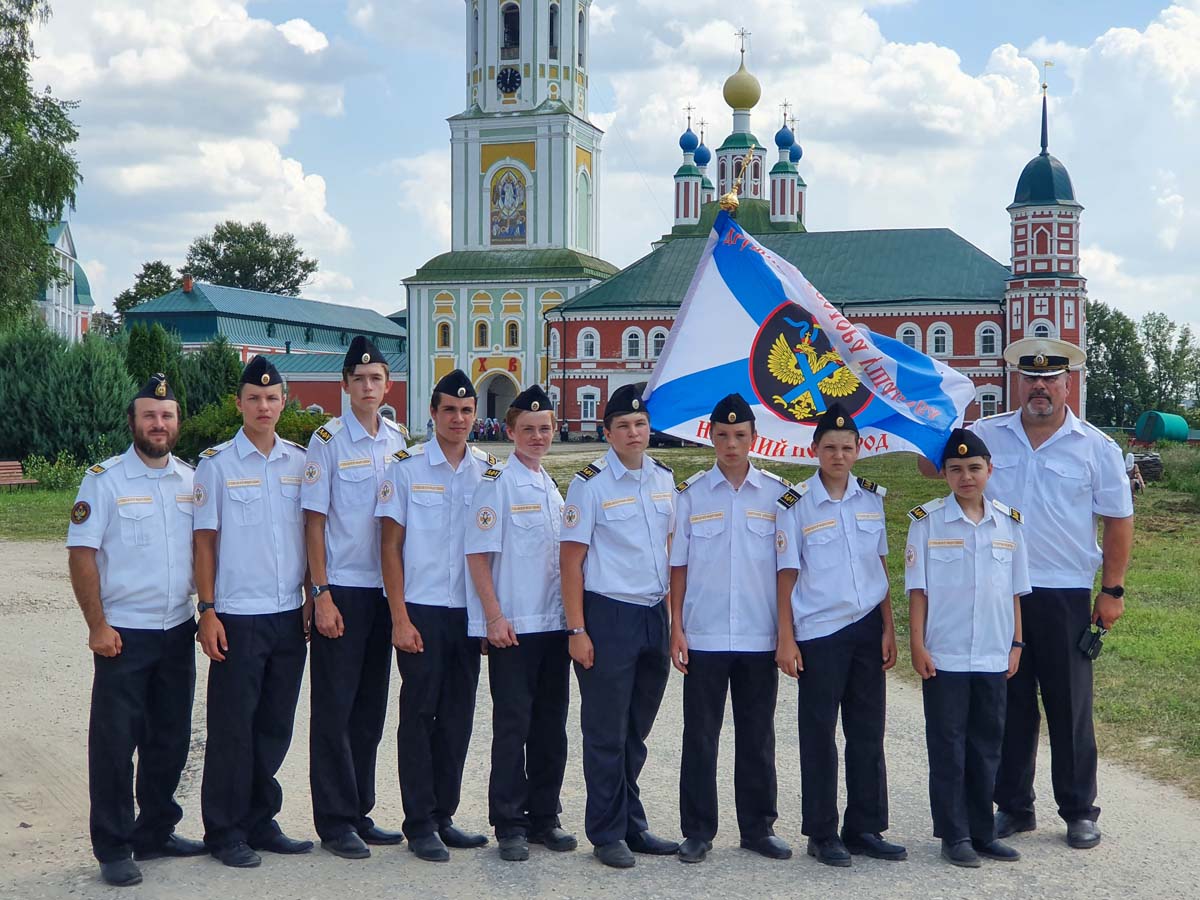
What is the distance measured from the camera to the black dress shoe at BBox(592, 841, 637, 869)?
5570mm

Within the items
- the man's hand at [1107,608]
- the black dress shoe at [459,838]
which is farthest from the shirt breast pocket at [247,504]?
the man's hand at [1107,608]

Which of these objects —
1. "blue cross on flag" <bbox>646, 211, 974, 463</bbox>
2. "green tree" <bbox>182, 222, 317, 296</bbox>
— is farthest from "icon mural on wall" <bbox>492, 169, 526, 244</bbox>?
"blue cross on flag" <bbox>646, 211, 974, 463</bbox>

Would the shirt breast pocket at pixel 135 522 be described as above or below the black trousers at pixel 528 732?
above

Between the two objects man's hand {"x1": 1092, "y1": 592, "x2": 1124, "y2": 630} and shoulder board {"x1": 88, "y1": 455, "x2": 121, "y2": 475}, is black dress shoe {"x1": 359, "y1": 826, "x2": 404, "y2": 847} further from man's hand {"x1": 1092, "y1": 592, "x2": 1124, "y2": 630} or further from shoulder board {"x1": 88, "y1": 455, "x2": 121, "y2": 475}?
man's hand {"x1": 1092, "y1": 592, "x2": 1124, "y2": 630}

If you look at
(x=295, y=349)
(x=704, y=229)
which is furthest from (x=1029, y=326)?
(x=295, y=349)

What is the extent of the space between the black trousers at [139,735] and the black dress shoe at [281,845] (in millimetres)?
384

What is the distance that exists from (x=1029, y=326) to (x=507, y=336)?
24.4 metres

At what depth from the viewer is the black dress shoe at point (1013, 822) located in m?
6.05

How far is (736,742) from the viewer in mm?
5824

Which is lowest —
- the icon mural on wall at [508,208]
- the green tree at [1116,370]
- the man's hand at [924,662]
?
the man's hand at [924,662]

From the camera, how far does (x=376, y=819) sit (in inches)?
247

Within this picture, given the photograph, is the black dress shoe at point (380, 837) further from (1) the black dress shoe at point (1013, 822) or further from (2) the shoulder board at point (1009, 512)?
(2) the shoulder board at point (1009, 512)

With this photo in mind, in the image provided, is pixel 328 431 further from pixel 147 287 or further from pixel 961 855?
pixel 147 287

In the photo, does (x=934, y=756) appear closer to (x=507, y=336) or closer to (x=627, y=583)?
(x=627, y=583)
